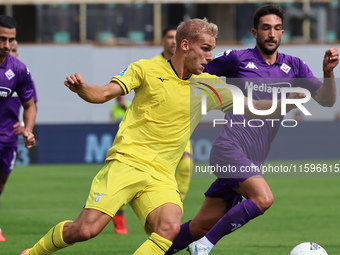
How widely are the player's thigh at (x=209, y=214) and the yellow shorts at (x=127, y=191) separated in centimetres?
102

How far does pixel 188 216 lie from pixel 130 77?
5.22 m

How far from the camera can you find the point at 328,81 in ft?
21.0

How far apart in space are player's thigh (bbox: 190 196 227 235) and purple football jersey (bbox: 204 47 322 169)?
0.42m

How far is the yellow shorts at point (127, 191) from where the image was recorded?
5.41 m

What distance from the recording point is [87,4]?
85.0 feet

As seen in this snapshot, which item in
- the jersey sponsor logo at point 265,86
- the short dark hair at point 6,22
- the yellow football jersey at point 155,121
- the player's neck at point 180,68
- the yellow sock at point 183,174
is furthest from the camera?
the yellow sock at point 183,174

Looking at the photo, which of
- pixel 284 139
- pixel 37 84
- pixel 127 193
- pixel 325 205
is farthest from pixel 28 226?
pixel 37 84

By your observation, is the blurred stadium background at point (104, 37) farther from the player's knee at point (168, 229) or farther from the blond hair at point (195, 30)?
the player's knee at point (168, 229)

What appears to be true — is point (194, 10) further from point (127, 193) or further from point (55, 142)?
point (127, 193)

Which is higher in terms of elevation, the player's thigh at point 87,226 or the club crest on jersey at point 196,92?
the club crest on jersey at point 196,92

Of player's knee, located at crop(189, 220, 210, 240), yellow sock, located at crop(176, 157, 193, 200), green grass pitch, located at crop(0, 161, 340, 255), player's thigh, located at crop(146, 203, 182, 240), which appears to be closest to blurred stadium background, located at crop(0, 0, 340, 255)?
green grass pitch, located at crop(0, 161, 340, 255)

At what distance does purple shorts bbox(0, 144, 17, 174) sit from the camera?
895 cm

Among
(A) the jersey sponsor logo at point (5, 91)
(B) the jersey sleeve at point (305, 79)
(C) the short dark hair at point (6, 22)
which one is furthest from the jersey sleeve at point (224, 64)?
(A) the jersey sponsor logo at point (5, 91)

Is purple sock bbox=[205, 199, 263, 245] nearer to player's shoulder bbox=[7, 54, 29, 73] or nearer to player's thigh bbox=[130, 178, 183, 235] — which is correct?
player's thigh bbox=[130, 178, 183, 235]
